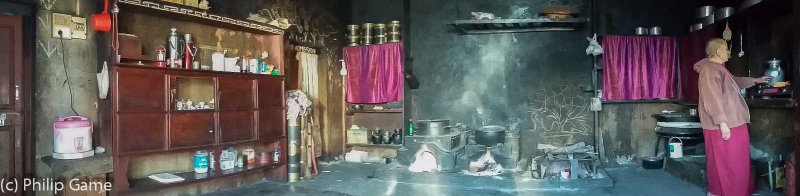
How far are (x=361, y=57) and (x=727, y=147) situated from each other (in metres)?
4.82

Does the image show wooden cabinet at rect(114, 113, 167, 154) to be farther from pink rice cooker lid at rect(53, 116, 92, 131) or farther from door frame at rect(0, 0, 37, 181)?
door frame at rect(0, 0, 37, 181)

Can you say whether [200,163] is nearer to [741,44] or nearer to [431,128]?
[431,128]

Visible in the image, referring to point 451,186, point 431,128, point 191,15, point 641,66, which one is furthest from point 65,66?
point 641,66

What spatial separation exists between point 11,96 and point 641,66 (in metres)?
6.81

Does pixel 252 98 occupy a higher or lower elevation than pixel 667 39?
lower

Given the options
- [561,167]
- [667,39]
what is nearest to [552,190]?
[561,167]

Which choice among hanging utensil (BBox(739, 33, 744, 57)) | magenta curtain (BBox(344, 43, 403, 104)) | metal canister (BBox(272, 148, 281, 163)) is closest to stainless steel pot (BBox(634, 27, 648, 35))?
hanging utensil (BBox(739, 33, 744, 57))

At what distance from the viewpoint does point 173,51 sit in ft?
14.5

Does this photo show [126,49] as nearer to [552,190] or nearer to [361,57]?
[361,57]

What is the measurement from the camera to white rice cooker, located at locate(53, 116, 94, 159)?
12.1 ft

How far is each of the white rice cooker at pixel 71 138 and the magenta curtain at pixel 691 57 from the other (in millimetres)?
6475

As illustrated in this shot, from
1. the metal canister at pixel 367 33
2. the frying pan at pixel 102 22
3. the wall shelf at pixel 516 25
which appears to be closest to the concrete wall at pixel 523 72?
the wall shelf at pixel 516 25

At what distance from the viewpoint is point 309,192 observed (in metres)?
5.01

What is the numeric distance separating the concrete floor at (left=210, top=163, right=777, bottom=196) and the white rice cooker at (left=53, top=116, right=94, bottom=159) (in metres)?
1.46
